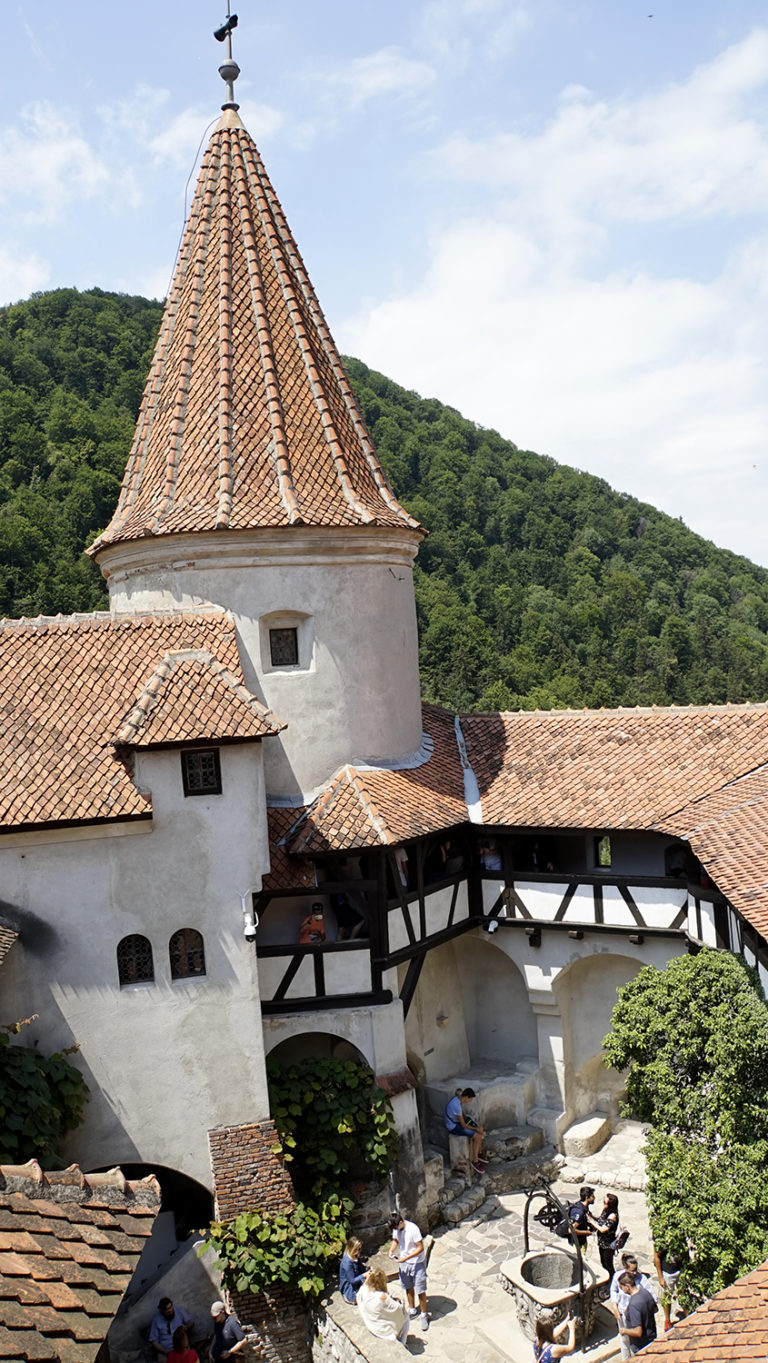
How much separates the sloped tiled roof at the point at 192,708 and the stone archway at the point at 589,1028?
7704 mm

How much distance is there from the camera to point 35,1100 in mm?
14055

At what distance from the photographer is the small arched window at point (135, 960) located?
15734mm

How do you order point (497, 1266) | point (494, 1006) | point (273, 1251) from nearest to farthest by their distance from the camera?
A: point (273, 1251) < point (497, 1266) < point (494, 1006)

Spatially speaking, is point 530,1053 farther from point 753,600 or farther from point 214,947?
point 753,600

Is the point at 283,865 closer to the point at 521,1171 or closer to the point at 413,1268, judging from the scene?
the point at 413,1268

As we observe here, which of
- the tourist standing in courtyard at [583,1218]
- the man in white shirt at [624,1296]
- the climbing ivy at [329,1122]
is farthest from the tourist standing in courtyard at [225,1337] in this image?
the man in white shirt at [624,1296]

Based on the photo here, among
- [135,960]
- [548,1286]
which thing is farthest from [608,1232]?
[135,960]

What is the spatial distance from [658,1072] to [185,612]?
933cm

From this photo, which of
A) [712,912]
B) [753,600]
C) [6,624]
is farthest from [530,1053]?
[753,600]

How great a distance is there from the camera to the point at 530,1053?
21.0 metres

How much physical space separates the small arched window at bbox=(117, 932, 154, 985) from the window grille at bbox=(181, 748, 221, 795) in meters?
2.05

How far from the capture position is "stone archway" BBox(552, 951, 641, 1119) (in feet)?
65.8

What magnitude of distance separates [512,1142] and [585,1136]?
4.10ft

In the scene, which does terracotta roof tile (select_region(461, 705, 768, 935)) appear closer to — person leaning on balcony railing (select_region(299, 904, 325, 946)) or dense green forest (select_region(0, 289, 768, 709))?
person leaning on balcony railing (select_region(299, 904, 325, 946))
